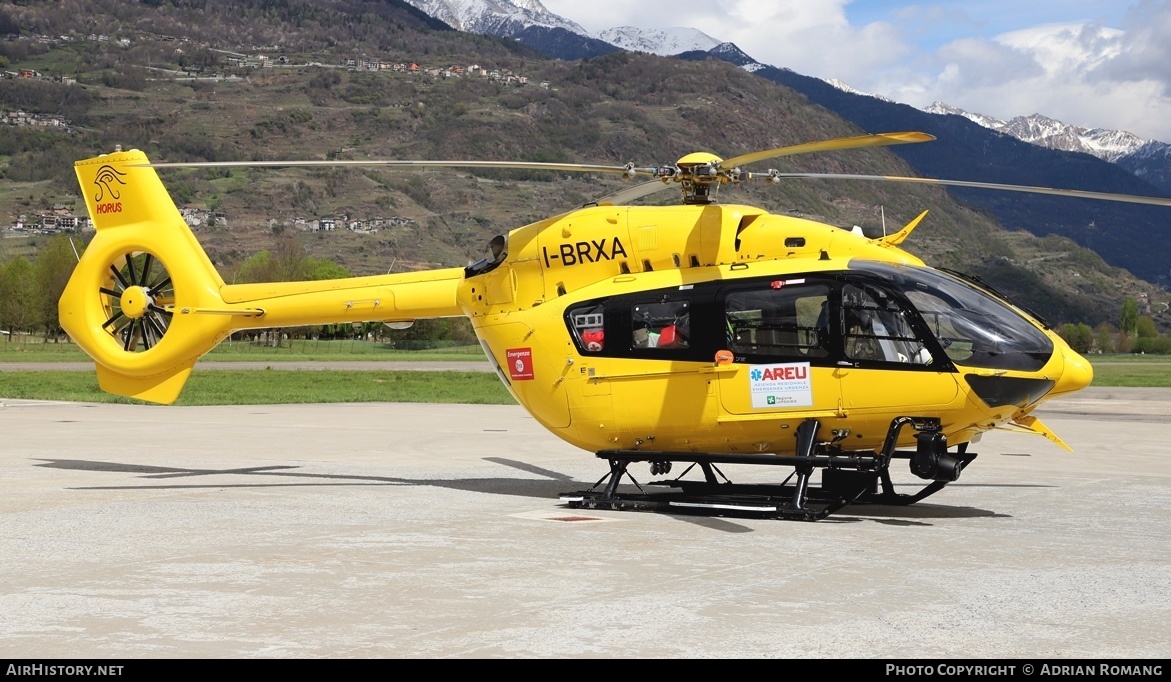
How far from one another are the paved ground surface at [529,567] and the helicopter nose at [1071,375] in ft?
4.94

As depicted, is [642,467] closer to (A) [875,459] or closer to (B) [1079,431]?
(A) [875,459]

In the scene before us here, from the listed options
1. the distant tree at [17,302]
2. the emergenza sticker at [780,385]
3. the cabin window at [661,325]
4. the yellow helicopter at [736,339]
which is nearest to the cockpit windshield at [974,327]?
the yellow helicopter at [736,339]

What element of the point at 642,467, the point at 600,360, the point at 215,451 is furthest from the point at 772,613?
the point at 215,451

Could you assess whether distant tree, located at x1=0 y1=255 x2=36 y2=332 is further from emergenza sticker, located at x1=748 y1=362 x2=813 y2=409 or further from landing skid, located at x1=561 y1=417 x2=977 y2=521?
emergenza sticker, located at x1=748 y1=362 x2=813 y2=409

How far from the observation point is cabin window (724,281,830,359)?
13242mm

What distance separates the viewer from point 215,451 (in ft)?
68.9

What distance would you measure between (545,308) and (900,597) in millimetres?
7025

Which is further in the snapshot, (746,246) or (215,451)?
(215,451)

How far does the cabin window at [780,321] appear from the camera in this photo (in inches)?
521

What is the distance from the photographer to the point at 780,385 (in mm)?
13344

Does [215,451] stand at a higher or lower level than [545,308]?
lower

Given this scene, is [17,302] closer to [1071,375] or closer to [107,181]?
[107,181]

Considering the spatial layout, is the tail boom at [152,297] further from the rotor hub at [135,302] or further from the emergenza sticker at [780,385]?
the emergenza sticker at [780,385]

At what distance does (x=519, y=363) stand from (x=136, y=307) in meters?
5.92
